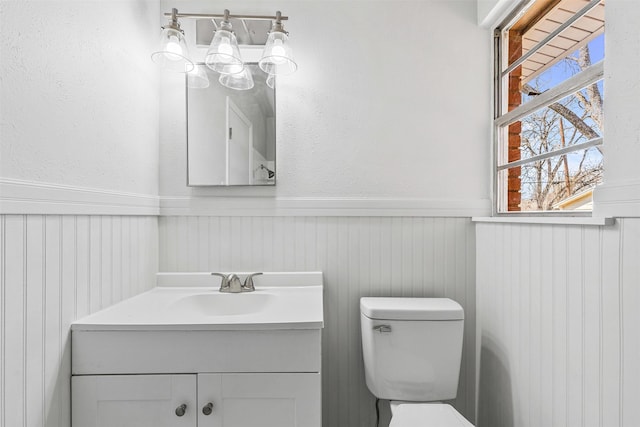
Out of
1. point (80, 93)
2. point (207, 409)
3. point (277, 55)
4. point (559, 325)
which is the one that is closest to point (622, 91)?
point (559, 325)

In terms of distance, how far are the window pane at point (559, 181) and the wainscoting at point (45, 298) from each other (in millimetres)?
1564

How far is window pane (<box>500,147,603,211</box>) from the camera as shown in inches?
40.2

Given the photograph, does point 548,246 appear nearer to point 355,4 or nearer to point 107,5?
point 355,4

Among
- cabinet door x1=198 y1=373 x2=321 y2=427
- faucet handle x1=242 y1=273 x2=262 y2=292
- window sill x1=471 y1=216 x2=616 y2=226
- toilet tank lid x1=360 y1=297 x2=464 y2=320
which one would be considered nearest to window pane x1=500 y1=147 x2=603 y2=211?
window sill x1=471 y1=216 x2=616 y2=226

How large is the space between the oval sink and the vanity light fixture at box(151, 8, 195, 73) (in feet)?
3.20

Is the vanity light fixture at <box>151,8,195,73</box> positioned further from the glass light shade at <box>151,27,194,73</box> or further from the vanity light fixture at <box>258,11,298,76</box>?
the vanity light fixture at <box>258,11,298,76</box>

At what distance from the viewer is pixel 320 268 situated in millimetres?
1509

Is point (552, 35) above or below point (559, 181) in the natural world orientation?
above

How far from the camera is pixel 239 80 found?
145 centimetres

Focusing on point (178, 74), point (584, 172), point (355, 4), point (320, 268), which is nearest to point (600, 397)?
point (584, 172)

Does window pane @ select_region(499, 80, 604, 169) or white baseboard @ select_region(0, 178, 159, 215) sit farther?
window pane @ select_region(499, 80, 604, 169)

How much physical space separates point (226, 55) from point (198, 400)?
1.25 m

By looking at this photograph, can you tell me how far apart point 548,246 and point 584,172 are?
0.87 feet

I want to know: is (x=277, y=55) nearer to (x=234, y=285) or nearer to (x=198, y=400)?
(x=234, y=285)
